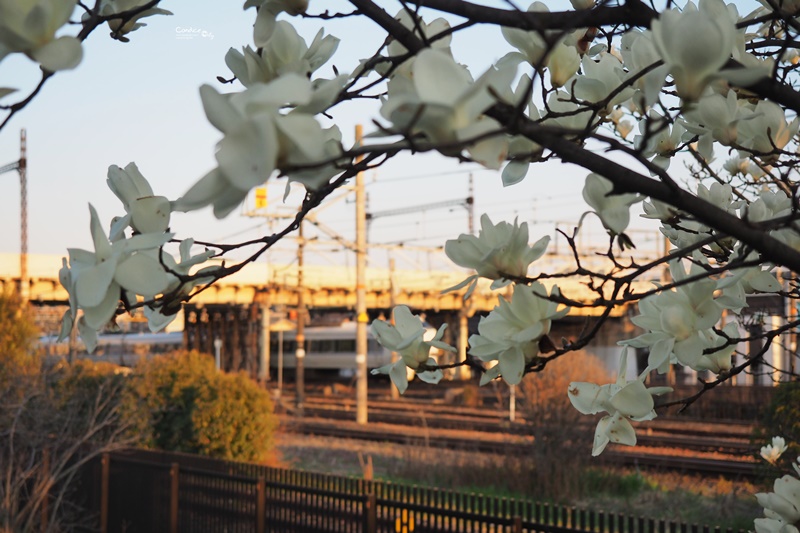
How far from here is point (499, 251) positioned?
48.3 inches

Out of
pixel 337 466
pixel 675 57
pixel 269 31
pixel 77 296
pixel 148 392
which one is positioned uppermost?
pixel 269 31

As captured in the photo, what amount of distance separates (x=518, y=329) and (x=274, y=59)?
50 cm

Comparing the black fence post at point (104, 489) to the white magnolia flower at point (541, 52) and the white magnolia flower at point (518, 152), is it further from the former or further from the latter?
the white magnolia flower at point (518, 152)

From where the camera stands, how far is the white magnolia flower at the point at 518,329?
1188 millimetres

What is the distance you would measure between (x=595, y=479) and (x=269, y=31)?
37.7 ft

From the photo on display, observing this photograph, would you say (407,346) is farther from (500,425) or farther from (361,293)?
(361,293)

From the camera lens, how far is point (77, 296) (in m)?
0.91

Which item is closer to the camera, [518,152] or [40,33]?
[40,33]

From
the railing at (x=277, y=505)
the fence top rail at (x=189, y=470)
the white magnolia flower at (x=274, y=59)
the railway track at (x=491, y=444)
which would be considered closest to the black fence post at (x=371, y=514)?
the railing at (x=277, y=505)

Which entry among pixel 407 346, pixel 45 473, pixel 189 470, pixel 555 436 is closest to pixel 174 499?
pixel 189 470

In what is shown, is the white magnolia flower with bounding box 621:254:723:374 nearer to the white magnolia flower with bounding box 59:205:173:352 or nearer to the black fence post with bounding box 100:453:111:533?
the white magnolia flower with bounding box 59:205:173:352

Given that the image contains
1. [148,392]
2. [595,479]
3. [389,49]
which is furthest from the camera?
[148,392]

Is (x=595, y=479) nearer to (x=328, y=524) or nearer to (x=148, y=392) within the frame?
(x=328, y=524)

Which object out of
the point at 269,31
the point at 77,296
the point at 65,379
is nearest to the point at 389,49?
the point at 269,31
